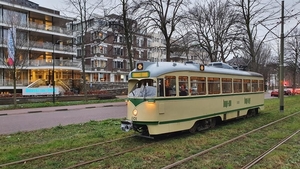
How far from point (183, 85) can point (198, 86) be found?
3.41ft

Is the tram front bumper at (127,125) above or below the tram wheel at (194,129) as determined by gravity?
above

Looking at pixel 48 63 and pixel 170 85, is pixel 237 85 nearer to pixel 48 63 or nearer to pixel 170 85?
pixel 170 85

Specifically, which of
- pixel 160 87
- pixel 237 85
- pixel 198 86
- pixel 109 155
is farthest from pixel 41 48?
pixel 109 155

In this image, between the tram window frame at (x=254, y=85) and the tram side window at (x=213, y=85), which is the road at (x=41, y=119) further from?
the tram window frame at (x=254, y=85)

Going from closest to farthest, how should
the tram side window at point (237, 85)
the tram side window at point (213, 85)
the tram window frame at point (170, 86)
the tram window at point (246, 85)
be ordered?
the tram window frame at point (170, 86) < the tram side window at point (213, 85) < the tram side window at point (237, 85) < the tram window at point (246, 85)

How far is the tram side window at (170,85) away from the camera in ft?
30.9

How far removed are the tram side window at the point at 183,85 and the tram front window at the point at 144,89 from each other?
3.81ft

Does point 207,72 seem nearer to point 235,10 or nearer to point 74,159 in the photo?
point 74,159

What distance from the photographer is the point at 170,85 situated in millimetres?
9578

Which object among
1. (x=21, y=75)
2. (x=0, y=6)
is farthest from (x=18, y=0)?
(x=21, y=75)

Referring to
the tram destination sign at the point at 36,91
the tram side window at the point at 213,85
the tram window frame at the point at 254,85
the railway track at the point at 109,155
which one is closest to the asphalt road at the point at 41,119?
the railway track at the point at 109,155

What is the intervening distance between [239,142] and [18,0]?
4716 cm

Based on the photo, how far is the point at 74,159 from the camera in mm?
7270

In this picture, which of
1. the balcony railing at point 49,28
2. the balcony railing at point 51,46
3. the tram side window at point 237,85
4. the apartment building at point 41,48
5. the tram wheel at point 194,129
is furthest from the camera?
the balcony railing at point 51,46
